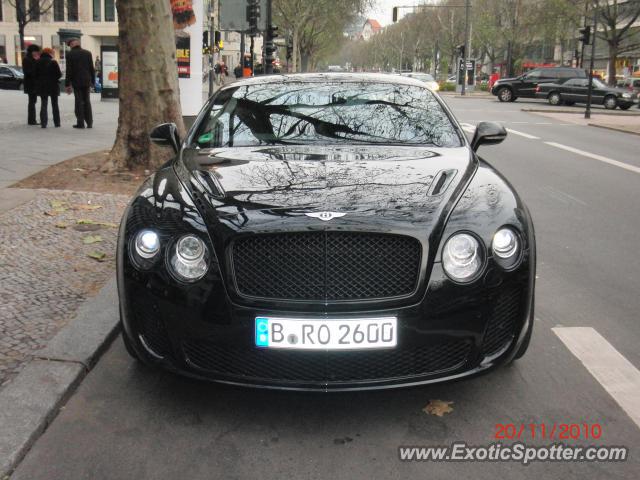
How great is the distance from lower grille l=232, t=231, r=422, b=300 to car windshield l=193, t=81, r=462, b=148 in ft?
4.46

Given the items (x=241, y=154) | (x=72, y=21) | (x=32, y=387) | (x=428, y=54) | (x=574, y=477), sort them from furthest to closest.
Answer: (x=428, y=54) < (x=72, y=21) < (x=241, y=154) < (x=32, y=387) < (x=574, y=477)

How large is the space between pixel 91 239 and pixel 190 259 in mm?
3296

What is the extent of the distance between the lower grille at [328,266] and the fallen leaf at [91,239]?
3.34m

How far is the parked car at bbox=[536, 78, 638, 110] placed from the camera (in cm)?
3272

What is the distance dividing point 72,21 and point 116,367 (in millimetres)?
69974

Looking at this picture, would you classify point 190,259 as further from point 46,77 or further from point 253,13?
point 253,13

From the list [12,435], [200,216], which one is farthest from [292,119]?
[12,435]

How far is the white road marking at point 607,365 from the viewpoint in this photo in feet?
11.1

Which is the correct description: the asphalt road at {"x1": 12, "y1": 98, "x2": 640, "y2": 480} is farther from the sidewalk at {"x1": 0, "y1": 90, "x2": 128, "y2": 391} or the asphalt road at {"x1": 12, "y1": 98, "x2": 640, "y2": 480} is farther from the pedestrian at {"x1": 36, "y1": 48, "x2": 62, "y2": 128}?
the pedestrian at {"x1": 36, "y1": 48, "x2": 62, "y2": 128}

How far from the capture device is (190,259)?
3041mm

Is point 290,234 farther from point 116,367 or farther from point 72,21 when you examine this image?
point 72,21

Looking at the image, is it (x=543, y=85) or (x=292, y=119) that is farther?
(x=543, y=85)

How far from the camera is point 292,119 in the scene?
452 cm

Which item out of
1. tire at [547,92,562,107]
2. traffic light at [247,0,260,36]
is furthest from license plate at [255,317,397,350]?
tire at [547,92,562,107]
